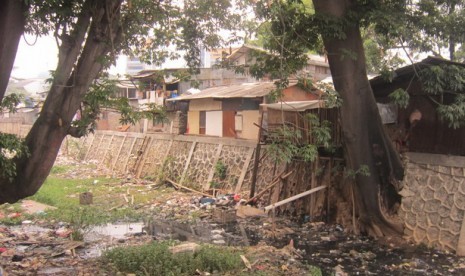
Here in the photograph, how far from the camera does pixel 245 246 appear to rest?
9.18 metres

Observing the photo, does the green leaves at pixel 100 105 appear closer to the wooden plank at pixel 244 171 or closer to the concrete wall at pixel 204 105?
the wooden plank at pixel 244 171

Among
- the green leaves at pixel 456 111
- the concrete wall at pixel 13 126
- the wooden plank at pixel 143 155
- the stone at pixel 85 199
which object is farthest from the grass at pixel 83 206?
the concrete wall at pixel 13 126

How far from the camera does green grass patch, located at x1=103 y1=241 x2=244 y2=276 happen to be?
644 cm

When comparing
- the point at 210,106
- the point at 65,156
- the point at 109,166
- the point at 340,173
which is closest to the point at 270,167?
the point at 340,173

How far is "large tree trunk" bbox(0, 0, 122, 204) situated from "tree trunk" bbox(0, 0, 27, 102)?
0.60 m

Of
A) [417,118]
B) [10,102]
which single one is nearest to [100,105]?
[10,102]

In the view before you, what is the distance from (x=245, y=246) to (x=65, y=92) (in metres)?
4.98

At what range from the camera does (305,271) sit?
7.19 m

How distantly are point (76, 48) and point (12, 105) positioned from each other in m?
1.23

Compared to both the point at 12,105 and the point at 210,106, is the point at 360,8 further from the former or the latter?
the point at 210,106

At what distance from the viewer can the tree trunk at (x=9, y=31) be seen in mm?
5719

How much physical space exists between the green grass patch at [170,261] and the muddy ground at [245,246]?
0.24 meters

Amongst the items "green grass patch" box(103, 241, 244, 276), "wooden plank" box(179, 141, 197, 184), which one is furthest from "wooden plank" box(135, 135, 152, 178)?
"green grass patch" box(103, 241, 244, 276)

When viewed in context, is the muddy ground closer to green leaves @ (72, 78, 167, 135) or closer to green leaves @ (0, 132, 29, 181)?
green leaves @ (0, 132, 29, 181)
